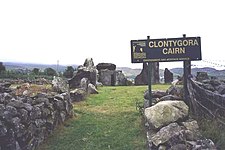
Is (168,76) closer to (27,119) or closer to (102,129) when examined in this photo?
(102,129)

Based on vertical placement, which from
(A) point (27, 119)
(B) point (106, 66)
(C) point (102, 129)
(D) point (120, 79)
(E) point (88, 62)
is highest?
(E) point (88, 62)

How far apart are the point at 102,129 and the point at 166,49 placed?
9.97ft

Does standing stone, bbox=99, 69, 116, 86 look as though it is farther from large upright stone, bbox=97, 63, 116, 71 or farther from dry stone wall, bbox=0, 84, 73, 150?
dry stone wall, bbox=0, 84, 73, 150

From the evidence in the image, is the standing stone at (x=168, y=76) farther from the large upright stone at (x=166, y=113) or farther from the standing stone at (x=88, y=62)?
the large upright stone at (x=166, y=113)

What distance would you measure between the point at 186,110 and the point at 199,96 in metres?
0.75

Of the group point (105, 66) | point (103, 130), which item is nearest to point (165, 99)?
point (103, 130)

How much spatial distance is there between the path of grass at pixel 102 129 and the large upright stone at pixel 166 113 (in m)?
0.71

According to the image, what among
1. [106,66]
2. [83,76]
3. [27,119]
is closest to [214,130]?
[27,119]

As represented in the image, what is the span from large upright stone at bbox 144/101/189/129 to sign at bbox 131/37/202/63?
1878 mm

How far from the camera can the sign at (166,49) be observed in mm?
12242

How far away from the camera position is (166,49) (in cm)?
1227

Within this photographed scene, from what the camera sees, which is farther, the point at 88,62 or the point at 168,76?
the point at 168,76

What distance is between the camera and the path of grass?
10836 mm

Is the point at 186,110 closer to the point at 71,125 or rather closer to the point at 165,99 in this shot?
the point at 165,99
